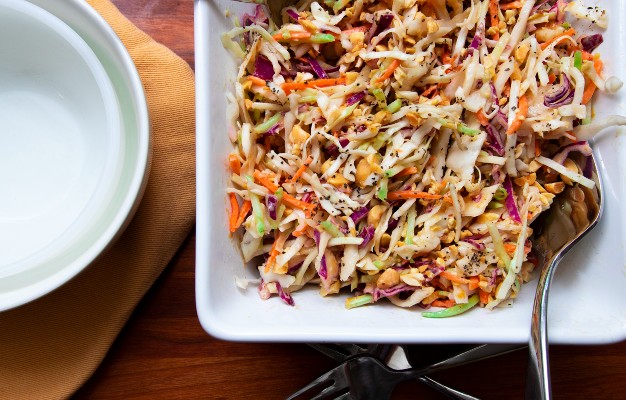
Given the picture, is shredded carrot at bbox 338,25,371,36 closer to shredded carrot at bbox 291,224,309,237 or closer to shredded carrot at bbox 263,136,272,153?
shredded carrot at bbox 263,136,272,153

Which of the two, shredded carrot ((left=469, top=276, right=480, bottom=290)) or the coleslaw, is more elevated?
the coleslaw

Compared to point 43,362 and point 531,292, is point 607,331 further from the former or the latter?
point 43,362

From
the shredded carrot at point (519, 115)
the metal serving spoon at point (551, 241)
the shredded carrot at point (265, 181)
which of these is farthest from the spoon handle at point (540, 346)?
the shredded carrot at point (265, 181)

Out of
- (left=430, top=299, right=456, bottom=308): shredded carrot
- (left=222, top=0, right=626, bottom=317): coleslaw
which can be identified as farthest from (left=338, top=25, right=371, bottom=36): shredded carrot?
(left=430, top=299, right=456, bottom=308): shredded carrot

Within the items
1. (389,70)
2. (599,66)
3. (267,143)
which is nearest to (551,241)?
(599,66)

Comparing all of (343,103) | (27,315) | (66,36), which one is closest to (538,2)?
(343,103)

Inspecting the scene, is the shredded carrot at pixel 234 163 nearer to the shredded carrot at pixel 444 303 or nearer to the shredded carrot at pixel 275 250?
the shredded carrot at pixel 275 250
